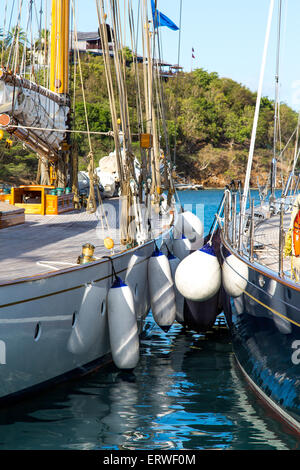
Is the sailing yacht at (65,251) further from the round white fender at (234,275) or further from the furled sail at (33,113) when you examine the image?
the round white fender at (234,275)

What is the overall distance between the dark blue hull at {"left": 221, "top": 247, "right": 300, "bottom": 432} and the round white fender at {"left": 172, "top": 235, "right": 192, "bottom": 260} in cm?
536

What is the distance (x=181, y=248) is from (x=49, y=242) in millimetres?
4509

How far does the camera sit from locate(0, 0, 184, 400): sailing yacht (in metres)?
7.05

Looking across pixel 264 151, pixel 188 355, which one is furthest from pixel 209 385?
pixel 264 151

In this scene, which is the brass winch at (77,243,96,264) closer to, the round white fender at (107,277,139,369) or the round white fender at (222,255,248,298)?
the round white fender at (107,277,139,369)

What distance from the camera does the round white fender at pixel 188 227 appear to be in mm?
14734

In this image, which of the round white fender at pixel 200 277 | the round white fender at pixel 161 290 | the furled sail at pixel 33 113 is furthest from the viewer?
the furled sail at pixel 33 113

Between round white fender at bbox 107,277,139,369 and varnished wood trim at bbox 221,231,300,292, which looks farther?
round white fender at bbox 107,277,139,369

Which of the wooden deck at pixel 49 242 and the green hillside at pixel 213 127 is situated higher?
the green hillside at pixel 213 127

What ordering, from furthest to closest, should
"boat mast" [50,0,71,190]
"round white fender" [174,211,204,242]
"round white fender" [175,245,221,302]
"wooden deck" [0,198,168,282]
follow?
"boat mast" [50,0,71,190] → "round white fender" [174,211,204,242] → "round white fender" [175,245,221,302] → "wooden deck" [0,198,168,282]

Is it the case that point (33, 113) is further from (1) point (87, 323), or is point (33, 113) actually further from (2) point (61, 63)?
(1) point (87, 323)

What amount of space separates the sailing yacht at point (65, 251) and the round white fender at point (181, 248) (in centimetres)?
48

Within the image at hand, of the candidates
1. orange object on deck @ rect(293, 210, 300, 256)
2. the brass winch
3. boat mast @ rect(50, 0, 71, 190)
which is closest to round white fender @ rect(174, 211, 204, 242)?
boat mast @ rect(50, 0, 71, 190)

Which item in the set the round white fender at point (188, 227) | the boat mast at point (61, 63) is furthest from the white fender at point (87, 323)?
the boat mast at point (61, 63)
